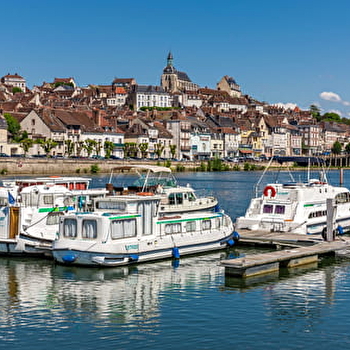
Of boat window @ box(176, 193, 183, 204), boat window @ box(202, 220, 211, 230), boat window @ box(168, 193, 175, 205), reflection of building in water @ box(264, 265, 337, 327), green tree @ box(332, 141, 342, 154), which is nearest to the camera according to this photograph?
reflection of building in water @ box(264, 265, 337, 327)

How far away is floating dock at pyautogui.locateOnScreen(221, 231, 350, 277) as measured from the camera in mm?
25656

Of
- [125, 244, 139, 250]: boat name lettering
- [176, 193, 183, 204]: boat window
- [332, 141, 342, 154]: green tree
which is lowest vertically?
[125, 244, 139, 250]: boat name lettering

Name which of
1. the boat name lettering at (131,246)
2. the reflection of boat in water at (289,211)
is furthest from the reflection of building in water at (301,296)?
the reflection of boat in water at (289,211)

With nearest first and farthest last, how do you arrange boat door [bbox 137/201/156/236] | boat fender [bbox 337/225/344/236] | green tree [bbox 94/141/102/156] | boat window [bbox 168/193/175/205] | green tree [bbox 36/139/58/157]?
boat door [bbox 137/201/156/236], boat fender [bbox 337/225/344/236], boat window [bbox 168/193/175/205], green tree [bbox 36/139/58/157], green tree [bbox 94/141/102/156]

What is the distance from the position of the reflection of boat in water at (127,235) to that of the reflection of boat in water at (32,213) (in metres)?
2.00

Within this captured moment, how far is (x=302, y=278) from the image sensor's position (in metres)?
26.2

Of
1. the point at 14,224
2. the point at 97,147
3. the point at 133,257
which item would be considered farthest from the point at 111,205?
the point at 97,147

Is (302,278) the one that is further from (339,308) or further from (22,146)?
(22,146)

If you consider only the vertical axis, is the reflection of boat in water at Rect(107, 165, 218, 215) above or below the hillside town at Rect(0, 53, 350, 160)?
below

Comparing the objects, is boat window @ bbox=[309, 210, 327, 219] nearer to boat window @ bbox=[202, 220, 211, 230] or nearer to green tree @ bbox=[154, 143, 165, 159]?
boat window @ bbox=[202, 220, 211, 230]


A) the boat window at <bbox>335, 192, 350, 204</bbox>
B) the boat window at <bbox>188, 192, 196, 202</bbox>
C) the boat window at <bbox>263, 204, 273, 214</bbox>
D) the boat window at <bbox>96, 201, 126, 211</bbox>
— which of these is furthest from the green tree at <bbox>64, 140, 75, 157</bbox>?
the boat window at <bbox>96, 201, 126, 211</bbox>

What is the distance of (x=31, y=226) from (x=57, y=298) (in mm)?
7492

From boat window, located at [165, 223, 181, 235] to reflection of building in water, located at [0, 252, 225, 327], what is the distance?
1372 millimetres

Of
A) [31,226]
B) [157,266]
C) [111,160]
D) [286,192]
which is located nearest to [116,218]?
[157,266]
